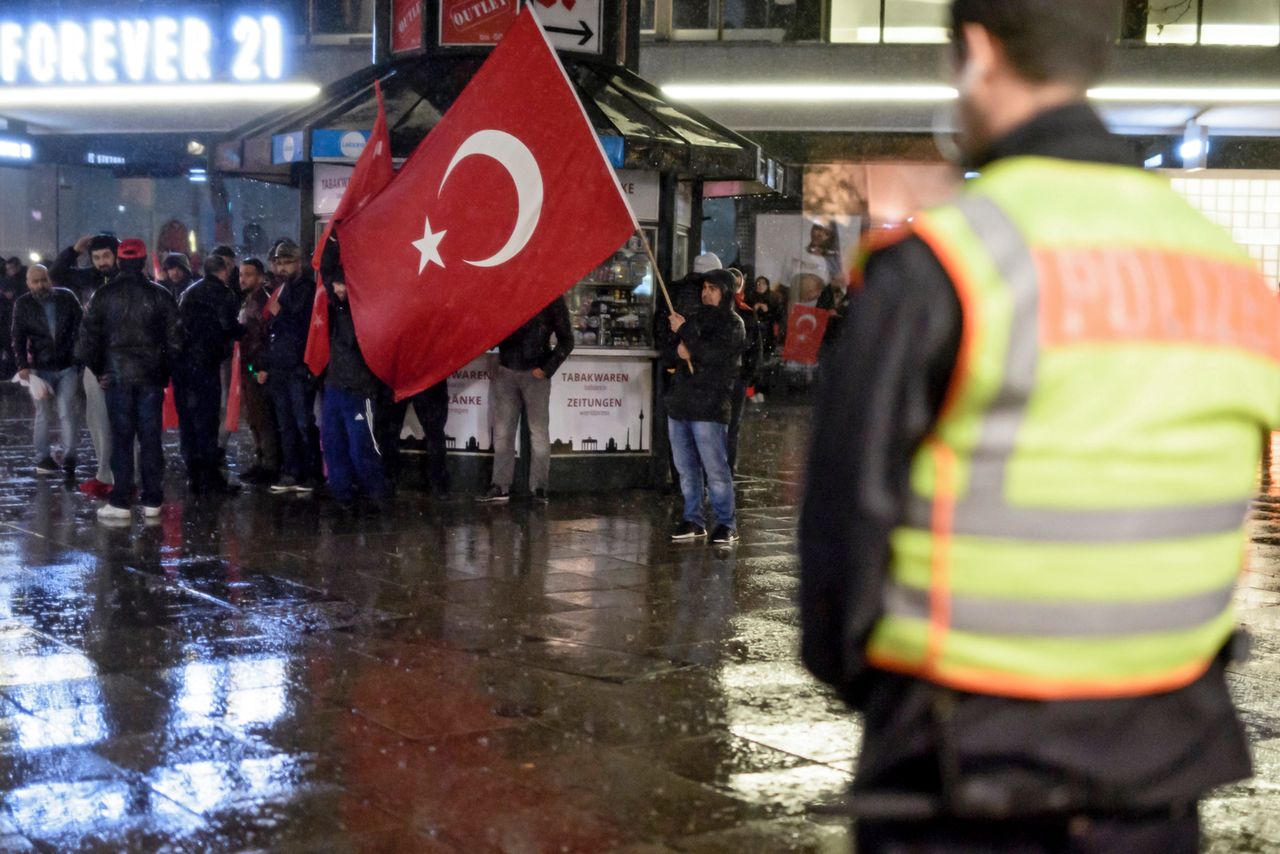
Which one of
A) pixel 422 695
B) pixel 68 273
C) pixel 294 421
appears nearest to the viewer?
pixel 422 695

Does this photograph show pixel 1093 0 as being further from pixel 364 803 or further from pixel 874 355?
pixel 364 803

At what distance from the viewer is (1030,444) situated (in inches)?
72.3

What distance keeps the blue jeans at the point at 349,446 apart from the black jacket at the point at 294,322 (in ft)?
2.25

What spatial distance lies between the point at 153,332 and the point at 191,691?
5215 millimetres

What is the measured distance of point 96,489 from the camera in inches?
455

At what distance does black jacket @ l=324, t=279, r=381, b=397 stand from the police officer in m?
9.64

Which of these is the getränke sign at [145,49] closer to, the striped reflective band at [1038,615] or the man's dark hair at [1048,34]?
the man's dark hair at [1048,34]

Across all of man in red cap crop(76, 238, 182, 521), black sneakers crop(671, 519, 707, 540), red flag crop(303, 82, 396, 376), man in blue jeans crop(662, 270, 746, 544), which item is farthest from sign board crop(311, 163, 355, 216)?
black sneakers crop(671, 519, 707, 540)

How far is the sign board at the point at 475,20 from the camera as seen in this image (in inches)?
496

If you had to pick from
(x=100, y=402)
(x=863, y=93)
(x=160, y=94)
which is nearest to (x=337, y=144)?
(x=100, y=402)

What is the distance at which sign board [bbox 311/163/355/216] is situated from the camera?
1289 centimetres

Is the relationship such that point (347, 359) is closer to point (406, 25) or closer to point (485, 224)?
point (485, 224)

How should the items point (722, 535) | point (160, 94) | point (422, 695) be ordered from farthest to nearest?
point (160, 94) → point (722, 535) → point (422, 695)

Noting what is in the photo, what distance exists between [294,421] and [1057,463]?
11.1 metres
